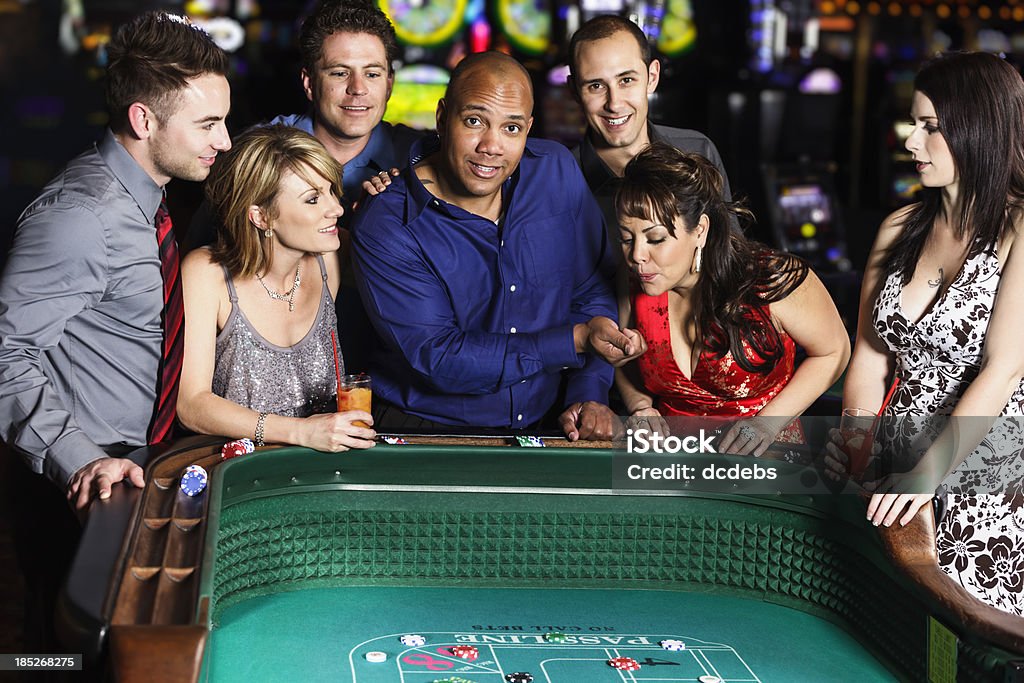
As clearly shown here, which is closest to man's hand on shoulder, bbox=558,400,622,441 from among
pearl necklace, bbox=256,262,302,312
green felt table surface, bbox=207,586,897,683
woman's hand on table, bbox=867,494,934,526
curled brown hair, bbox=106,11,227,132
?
green felt table surface, bbox=207,586,897,683

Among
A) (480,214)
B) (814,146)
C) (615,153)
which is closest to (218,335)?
(480,214)

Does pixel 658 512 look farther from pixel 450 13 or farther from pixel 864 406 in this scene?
pixel 450 13

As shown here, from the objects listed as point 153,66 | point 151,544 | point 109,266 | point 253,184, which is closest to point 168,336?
point 109,266

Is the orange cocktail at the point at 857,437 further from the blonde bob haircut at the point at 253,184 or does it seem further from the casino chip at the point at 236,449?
the blonde bob haircut at the point at 253,184

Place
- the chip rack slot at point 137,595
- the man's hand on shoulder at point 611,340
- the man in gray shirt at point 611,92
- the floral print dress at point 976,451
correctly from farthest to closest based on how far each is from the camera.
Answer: the man in gray shirt at point 611,92 < the man's hand on shoulder at point 611,340 < the floral print dress at point 976,451 < the chip rack slot at point 137,595

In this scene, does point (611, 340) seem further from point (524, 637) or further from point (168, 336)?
point (168, 336)

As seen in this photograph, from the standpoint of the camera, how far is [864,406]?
8.44 ft

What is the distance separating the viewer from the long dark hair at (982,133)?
91.5 inches

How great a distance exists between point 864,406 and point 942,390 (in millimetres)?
171

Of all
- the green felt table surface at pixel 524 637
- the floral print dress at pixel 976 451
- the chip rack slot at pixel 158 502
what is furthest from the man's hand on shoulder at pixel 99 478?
the floral print dress at pixel 976 451

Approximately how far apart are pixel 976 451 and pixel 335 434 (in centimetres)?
125

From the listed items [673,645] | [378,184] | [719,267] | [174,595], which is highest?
[378,184]

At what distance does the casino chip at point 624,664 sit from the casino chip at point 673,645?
79 mm

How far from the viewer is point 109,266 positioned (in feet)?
7.81
